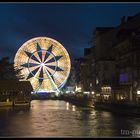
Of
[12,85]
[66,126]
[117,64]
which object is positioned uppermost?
[117,64]

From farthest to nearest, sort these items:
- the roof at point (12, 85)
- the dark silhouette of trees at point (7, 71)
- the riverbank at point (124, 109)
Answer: the dark silhouette of trees at point (7, 71) → the roof at point (12, 85) → the riverbank at point (124, 109)

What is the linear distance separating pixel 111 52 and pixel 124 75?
71.9ft

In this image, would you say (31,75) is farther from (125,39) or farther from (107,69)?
(125,39)

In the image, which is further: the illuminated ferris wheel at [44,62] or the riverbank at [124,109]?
the illuminated ferris wheel at [44,62]

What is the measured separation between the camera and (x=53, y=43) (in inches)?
4766

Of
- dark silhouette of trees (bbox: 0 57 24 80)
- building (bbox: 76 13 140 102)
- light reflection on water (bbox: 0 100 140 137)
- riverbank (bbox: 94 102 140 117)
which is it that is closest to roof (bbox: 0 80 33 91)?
building (bbox: 76 13 140 102)

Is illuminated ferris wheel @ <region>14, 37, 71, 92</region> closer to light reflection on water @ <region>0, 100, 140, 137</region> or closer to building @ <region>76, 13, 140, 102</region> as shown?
building @ <region>76, 13, 140, 102</region>

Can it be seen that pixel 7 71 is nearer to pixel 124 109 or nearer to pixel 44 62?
pixel 44 62

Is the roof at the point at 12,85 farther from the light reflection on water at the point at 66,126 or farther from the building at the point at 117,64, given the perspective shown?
the light reflection on water at the point at 66,126

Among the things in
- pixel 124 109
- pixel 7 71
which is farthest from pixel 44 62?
pixel 124 109

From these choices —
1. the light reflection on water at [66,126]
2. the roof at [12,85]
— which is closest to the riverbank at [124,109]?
the light reflection on water at [66,126]

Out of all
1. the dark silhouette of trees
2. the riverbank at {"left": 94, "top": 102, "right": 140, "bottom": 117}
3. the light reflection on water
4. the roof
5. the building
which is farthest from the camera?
the dark silhouette of trees

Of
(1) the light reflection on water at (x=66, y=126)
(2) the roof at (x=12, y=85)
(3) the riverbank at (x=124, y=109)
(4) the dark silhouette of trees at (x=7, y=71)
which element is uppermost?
(4) the dark silhouette of trees at (x=7, y=71)

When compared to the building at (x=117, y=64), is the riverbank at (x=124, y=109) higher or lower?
lower
